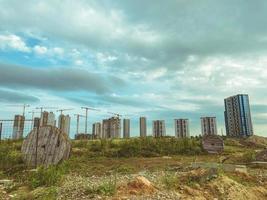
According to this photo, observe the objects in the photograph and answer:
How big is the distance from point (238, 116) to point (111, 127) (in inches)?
605

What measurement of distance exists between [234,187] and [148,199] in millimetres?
2263

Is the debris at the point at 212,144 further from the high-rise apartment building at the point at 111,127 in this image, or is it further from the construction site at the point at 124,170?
the high-rise apartment building at the point at 111,127

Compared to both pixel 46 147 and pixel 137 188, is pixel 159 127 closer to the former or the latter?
pixel 46 147

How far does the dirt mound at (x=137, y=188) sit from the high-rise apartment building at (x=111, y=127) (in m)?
29.7

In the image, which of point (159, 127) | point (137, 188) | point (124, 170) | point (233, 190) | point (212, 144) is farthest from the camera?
point (159, 127)

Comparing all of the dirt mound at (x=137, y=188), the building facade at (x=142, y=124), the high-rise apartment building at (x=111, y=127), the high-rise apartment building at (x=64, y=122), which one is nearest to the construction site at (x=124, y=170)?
the dirt mound at (x=137, y=188)

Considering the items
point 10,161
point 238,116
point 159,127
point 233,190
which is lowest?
point 233,190

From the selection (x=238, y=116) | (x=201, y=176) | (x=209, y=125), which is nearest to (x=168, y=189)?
(x=201, y=176)

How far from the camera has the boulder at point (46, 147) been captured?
11.0m

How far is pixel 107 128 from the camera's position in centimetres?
3800

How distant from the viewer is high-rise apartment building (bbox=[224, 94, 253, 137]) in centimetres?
3368

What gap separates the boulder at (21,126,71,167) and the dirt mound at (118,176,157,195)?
18.6ft

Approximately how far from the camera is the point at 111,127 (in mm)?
37469

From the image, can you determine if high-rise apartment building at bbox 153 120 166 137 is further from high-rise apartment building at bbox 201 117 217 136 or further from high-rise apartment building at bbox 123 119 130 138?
high-rise apartment building at bbox 201 117 217 136
